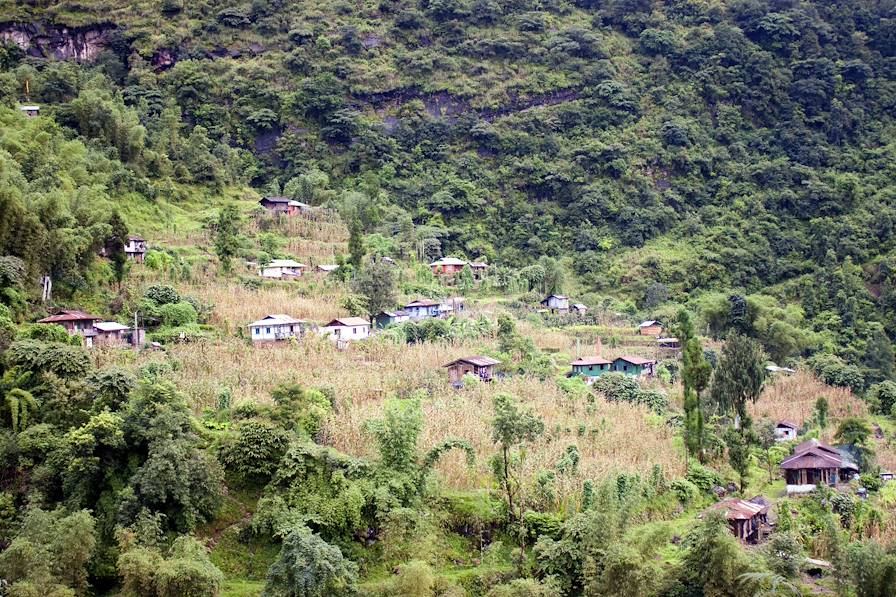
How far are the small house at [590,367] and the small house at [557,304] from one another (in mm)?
9932

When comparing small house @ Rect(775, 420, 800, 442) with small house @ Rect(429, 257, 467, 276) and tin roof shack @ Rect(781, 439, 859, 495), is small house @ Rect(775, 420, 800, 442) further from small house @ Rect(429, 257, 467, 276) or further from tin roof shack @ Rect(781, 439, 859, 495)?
small house @ Rect(429, 257, 467, 276)

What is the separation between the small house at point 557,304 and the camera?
38.2 meters

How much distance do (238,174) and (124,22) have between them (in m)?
17.8

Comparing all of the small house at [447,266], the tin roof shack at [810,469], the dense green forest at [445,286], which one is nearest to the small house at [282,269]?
the dense green forest at [445,286]

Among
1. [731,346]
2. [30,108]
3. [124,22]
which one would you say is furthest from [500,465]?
[124,22]

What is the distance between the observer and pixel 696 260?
4441 centimetres

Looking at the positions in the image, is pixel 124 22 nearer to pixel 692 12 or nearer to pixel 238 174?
pixel 238 174

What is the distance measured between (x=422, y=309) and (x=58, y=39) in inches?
1457

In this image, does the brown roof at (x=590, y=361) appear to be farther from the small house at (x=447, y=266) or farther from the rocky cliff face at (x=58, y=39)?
the rocky cliff face at (x=58, y=39)

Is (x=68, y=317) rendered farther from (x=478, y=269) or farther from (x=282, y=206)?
(x=478, y=269)

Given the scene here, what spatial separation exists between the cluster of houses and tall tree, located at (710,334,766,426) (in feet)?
50.9

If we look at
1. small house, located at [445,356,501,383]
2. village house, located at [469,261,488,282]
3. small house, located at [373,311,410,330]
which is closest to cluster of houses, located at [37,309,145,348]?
small house, located at [445,356,501,383]

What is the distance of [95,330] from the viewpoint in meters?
22.6

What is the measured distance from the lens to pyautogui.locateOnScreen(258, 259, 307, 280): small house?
32.9 m
